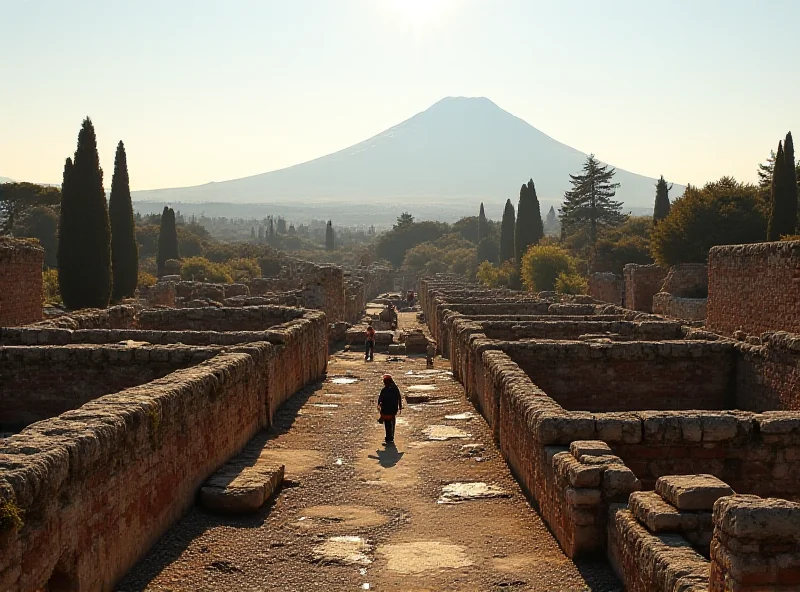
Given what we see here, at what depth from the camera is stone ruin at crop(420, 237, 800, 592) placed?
5.75m

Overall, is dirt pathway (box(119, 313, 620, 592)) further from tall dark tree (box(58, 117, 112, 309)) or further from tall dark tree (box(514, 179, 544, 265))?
tall dark tree (box(514, 179, 544, 265))

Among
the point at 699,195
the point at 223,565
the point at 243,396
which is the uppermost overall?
the point at 699,195

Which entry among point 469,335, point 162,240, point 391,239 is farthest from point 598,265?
point 391,239

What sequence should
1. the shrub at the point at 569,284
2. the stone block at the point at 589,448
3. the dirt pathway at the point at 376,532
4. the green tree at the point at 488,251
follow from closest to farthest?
the dirt pathway at the point at 376,532 < the stone block at the point at 589,448 < the shrub at the point at 569,284 < the green tree at the point at 488,251

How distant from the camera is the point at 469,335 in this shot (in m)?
18.0

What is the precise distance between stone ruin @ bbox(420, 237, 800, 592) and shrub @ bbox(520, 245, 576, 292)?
30.5 metres

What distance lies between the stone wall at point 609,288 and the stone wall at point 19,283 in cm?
2772

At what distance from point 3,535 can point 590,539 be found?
5.23 m

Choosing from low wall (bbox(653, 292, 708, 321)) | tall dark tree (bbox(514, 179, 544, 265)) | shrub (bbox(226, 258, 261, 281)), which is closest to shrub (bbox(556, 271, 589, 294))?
low wall (bbox(653, 292, 708, 321))

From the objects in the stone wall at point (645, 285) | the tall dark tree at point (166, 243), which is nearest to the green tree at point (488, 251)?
the tall dark tree at point (166, 243)

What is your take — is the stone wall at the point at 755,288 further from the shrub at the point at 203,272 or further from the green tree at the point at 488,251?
the green tree at the point at 488,251

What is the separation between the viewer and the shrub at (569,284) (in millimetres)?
49719

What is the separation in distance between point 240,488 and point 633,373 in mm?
8032

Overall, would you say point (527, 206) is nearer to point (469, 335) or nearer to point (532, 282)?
point (532, 282)
